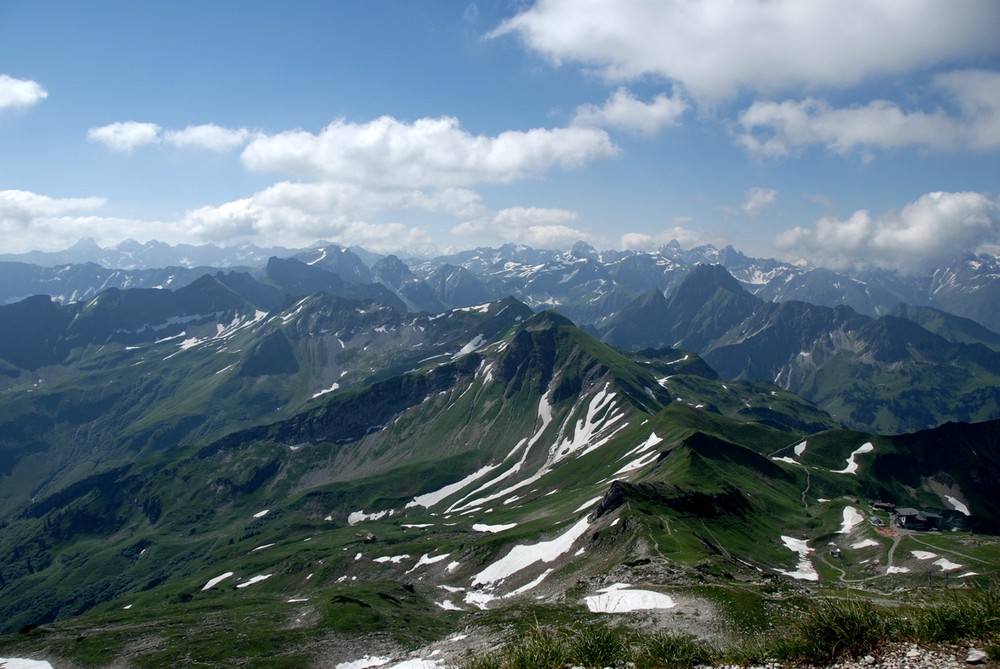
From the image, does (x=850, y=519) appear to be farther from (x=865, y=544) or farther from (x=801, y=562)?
(x=801, y=562)

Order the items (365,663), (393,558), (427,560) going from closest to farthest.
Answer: (365,663) → (427,560) → (393,558)

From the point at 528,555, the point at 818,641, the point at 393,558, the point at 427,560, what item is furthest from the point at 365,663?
the point at 393,558

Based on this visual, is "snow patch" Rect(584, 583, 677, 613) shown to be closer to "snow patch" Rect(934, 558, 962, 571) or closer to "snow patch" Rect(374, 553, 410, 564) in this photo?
"snow patch" Rect(934, 558, 962, 571)

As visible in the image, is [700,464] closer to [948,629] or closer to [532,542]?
[532,542]

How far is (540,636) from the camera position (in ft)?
74.9

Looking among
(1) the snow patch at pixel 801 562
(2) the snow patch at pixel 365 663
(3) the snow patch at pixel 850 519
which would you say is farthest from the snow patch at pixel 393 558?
(3) the snow patch at pixel 850 519

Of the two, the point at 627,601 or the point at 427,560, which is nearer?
the point at 627,601

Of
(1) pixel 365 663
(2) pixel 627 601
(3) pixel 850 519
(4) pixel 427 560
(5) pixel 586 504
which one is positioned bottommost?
(4) pixel 427 560

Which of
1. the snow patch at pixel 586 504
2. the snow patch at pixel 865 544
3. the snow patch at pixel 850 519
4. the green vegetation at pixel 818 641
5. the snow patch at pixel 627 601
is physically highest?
the green vegetation at pixel 818 641

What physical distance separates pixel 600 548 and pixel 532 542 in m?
30.0

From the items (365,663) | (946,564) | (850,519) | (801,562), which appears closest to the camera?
(365,663)

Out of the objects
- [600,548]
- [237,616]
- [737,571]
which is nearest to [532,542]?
[600,548]

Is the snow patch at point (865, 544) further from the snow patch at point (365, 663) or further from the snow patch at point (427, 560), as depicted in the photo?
the snow patch at point (365, 663)

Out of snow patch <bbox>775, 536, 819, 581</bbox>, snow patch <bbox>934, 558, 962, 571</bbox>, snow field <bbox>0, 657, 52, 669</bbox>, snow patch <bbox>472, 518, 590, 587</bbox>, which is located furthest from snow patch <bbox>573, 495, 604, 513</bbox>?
snow field <bbox>0, 657, 52, 669</bbox>
